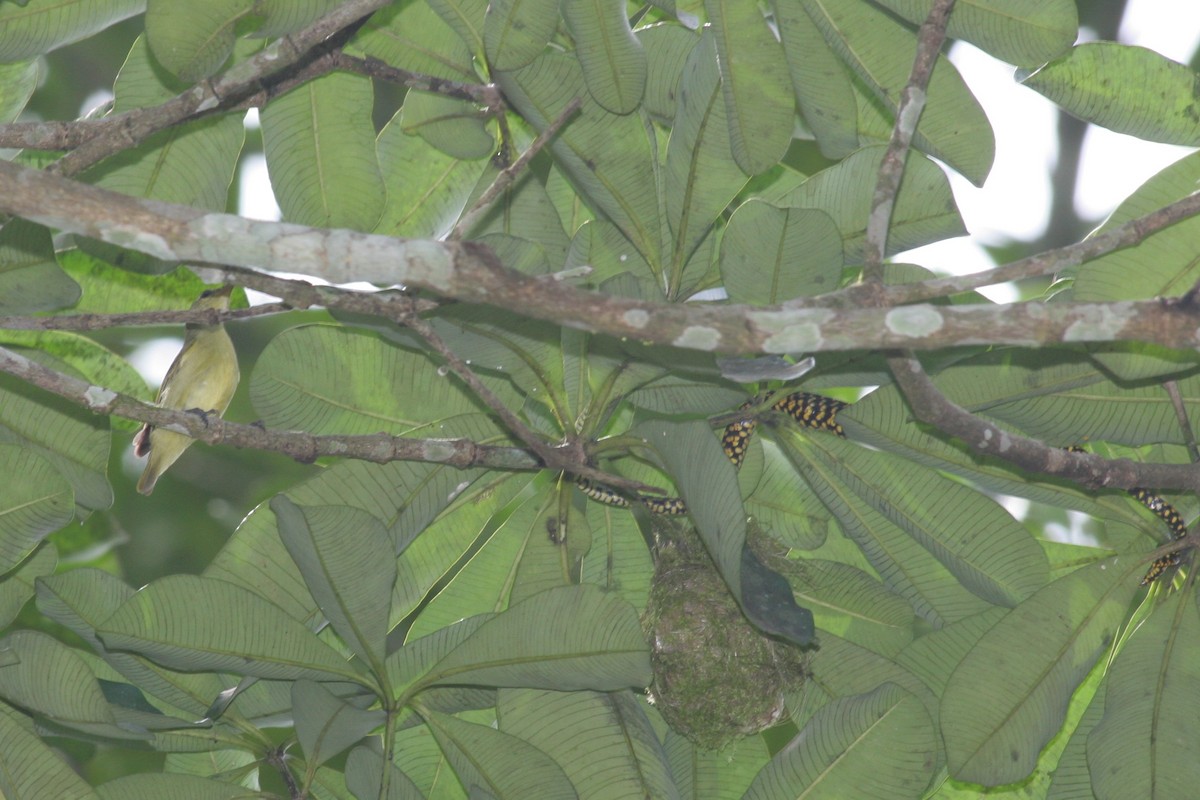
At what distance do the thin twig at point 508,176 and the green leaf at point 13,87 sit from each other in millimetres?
1080

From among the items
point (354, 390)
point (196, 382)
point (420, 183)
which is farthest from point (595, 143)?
point (196, 382)

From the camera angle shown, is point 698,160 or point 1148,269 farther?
point 698,160

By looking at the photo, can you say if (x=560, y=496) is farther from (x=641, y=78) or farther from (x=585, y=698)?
(x=641, y=78)

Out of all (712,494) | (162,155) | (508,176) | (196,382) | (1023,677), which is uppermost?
(508,176)

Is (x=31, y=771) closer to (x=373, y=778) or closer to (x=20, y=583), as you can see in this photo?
(x=20, y=583)

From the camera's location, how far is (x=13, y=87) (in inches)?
97.3

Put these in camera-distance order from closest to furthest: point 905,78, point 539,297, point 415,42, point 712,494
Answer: point 539,297
point 712,494
point 905,78
point 415,42

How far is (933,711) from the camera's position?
2318 mm

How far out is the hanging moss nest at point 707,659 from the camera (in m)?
2.45

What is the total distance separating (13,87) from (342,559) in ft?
4.29

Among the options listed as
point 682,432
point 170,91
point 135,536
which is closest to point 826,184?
point 682,432

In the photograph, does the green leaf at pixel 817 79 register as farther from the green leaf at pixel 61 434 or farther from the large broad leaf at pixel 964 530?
the green leaf at pixel 61 434

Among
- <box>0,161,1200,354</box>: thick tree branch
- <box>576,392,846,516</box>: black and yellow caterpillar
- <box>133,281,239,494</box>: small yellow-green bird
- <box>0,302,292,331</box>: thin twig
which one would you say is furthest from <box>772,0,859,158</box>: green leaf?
<box>133,281,239,494</box>: small yellow-green bird

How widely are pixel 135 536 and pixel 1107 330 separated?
13.1ft
